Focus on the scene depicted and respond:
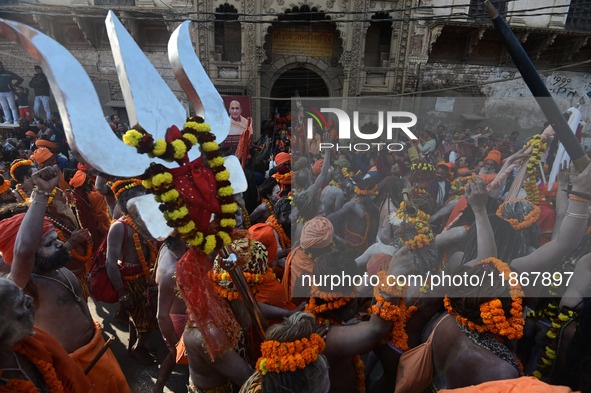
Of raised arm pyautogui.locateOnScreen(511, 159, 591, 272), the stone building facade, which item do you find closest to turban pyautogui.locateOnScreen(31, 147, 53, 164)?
raised arm pyautogui.locateOnScreen(511, 159, 591, 272)

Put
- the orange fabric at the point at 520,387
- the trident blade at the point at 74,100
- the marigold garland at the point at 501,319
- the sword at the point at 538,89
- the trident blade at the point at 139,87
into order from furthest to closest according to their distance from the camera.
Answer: the sword at the point at 538,89 → the marigold garland at the point at 501,319 → the trident blade at the point at 139,87 → the orange fabric at the point at 520,387 → the trident blade at the point at 74,100

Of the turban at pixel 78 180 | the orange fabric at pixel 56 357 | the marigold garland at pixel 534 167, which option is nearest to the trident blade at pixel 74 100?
the orange fabric at pixel 56 357

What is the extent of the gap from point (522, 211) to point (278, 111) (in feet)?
49.5

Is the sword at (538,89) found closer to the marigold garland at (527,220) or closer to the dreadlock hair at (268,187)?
the marigold garland at (527,220)

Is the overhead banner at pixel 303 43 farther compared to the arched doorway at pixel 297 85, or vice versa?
the arched doorway at pixel 297 85

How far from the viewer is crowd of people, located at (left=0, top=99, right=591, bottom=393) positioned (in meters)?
1.57

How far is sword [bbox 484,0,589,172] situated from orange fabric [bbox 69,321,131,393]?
3403 millimetres

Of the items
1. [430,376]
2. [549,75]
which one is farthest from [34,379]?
[549,75]

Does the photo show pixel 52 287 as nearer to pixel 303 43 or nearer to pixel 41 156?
pixel 41 156

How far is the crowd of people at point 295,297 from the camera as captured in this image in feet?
5.15

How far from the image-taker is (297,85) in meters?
17.3

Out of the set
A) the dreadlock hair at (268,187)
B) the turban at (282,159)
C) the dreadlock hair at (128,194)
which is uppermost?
the turban at (282,159)

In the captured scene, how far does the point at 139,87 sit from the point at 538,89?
2283mm

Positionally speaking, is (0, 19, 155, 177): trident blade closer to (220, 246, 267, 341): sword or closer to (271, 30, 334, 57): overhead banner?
(220, 246, 267, 341): sword
